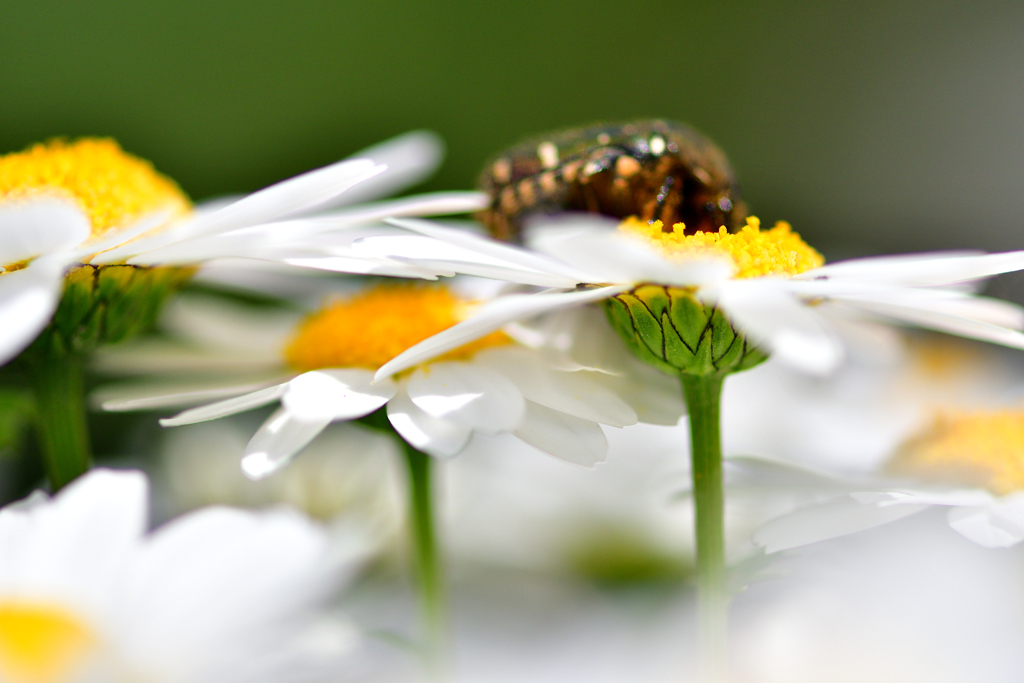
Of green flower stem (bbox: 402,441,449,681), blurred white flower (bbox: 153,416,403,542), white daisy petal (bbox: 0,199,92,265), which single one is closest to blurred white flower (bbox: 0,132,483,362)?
white daisy petal (bbox: 0,199,92,265)

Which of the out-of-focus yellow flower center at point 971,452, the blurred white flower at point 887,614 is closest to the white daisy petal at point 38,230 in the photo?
the blurred white flower at point 887,614

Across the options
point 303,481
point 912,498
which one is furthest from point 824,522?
point 303,481

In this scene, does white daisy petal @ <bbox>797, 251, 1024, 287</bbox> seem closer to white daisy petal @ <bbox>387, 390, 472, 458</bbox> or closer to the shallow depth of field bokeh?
white daisy petal @ <bbox>387, 390, 472, 458</bbox>

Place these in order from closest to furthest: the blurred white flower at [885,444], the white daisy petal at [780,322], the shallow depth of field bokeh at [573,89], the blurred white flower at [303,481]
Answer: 1. the white daisy petal at [780,322]
2. the blurred white flower at [885,444]
3. the blurred white flower at [303,481]
4. the shallow depth of field bokeh at [573,89]

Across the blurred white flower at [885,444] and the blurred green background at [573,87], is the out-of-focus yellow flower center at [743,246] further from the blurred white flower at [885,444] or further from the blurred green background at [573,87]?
the blurred green background at [573,87]

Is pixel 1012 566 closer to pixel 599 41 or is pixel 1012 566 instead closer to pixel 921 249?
pixel 921 249

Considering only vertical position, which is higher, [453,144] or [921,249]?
[453,144]

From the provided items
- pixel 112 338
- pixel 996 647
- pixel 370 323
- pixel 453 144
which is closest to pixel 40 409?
pixel 112 338
